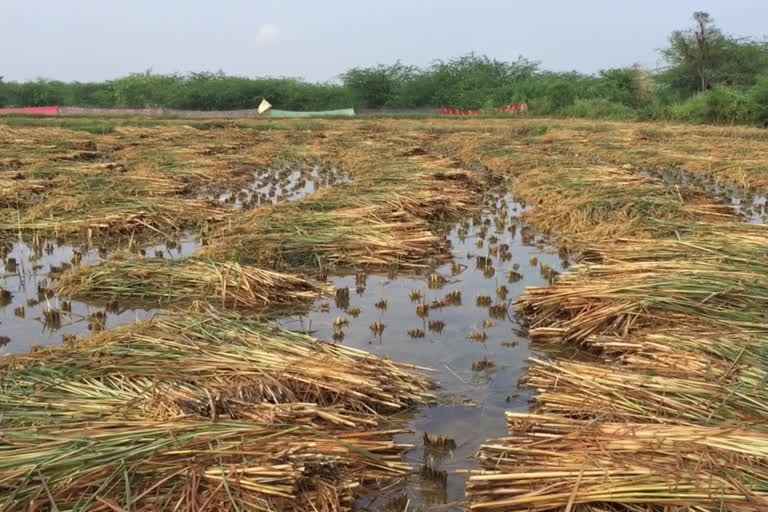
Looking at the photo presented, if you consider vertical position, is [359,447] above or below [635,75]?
below

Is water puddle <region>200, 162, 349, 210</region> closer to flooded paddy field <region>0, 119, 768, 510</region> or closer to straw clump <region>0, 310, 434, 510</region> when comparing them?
flooded paddy field <region>0, 119, 768, 510</region>

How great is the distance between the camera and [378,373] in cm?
368

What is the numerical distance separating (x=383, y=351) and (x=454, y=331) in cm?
66

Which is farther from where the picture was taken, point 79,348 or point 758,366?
point 79,348

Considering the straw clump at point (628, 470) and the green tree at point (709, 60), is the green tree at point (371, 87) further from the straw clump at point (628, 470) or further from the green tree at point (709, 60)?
the straw clump at point (628, 470)

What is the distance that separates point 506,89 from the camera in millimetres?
42875

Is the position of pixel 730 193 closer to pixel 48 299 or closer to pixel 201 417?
pixel 48 299

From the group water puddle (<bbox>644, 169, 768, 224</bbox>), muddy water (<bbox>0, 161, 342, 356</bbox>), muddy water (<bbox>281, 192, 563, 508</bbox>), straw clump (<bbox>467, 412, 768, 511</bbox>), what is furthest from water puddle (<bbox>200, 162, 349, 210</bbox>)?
straw clump (<bbox>467, 412, 768, 511</bbox>)

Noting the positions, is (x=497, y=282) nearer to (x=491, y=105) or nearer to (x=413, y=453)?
(x=413, y=453)

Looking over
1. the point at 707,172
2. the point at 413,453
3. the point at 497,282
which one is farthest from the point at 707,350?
the point at 707,172

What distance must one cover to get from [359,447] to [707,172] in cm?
1227

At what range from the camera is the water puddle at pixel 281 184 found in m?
10.9

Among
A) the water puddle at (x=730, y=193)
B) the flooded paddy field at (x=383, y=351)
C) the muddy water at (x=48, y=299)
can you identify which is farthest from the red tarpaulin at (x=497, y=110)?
the muddy water at (x=48, y=299)

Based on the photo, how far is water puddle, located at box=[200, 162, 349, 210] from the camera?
1087 cm
